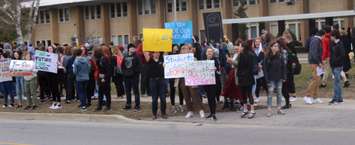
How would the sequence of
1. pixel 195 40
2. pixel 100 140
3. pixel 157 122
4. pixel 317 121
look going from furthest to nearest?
pixel 195 40 < pixel 157 122 < pixel 317 121 < pixel 100 140

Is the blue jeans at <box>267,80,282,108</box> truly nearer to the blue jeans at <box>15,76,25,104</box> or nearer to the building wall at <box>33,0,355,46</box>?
the blue jeans at <box>15,76,25,104</box>

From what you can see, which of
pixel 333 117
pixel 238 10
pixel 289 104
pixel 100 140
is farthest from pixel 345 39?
pixel 238 10

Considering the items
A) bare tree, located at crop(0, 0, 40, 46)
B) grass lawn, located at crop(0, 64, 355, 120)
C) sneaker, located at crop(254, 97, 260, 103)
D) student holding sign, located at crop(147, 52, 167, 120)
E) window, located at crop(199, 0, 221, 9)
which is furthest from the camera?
window, located at crop(199, 0, 221, 9)

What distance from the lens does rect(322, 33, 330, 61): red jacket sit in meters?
16.1

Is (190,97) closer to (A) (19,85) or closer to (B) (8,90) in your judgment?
(A) (19,85)

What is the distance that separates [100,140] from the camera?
12328 mm

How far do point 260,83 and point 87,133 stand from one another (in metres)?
5.42

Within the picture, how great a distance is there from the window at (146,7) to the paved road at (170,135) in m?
50.3

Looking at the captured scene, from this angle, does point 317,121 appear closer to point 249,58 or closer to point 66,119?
point 249,58

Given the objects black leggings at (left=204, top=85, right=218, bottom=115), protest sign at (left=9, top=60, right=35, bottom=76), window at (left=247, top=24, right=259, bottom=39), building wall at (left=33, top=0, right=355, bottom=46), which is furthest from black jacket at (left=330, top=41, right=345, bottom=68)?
window at (left=247, top=24, right=259, bottom=39)

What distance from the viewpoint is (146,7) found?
216 ft

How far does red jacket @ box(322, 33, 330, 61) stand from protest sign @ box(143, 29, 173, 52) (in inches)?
152

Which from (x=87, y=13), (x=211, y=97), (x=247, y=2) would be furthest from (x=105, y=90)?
(x=87, y=13)

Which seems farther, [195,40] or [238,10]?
[238,10]
